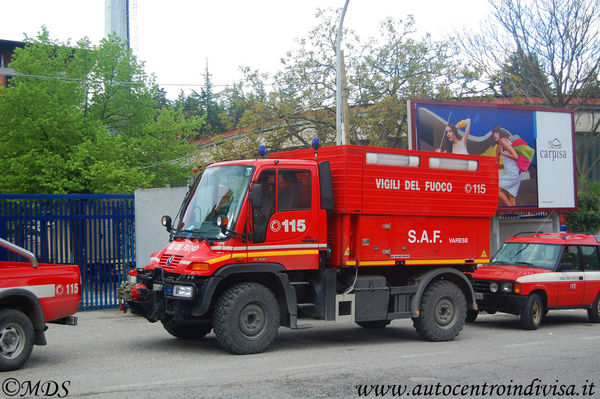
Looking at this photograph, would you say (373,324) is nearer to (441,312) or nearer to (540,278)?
(441,312)

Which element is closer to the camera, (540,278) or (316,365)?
(316,365)

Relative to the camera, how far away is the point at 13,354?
26.6 ft

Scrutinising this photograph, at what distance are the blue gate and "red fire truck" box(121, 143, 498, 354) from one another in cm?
467

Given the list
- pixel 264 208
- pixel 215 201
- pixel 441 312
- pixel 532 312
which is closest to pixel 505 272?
pixel 532 312

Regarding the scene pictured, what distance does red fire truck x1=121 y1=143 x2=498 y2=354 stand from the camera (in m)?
9.24

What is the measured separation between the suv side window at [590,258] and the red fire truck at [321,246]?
10.8ft

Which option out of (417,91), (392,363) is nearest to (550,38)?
(417,91)

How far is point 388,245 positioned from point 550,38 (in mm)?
23252

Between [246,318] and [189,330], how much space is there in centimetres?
179

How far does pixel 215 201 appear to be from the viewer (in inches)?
382

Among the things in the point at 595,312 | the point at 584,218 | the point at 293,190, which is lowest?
the point at 595,312

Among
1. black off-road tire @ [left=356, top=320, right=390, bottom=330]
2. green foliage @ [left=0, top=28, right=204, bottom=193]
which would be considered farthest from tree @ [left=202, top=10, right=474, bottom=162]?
black off-road tire @ [left=356, top=320, right=390, bottom=330]

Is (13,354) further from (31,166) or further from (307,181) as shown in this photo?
(31,166)

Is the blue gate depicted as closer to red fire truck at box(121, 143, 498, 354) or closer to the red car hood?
red fire truck at box(121, 143, 498, 354)
